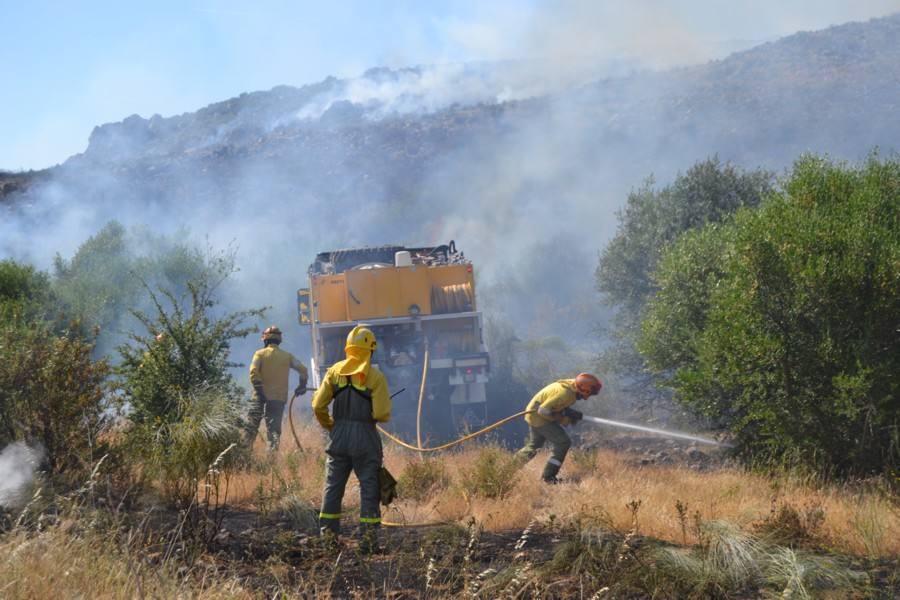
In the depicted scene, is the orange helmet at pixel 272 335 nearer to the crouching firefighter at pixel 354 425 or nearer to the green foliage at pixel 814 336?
the crouching firefighter at pixel 354 425

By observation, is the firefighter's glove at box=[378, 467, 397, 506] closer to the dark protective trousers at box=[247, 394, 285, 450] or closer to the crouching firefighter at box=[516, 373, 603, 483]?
the crouching firefighter at box=[516, 373, 603, 483]

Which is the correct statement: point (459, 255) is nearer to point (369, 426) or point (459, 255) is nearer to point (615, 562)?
point (369, 426)

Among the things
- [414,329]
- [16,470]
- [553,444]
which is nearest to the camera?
[16,470]

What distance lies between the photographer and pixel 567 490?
320 inches

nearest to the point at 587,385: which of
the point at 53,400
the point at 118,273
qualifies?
the point at 53,400

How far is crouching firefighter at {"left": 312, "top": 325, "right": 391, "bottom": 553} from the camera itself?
246 inches

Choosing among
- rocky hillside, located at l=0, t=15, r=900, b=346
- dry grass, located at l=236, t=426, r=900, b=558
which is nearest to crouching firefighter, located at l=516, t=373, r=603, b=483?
dry grass, located at l=236, t=426, r=900, b=558

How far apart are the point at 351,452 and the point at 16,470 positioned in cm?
224

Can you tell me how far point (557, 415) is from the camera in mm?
9320

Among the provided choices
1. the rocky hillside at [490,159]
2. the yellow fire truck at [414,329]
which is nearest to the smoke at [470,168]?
the rocky hillside at [490,159]

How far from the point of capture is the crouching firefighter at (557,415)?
9.13 m

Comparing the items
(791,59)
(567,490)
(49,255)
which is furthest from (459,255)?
(791,59)

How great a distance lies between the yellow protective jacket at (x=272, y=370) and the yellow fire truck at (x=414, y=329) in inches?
163

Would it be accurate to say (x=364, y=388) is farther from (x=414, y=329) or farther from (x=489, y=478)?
(x=414, y=329)
